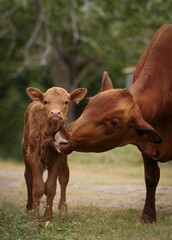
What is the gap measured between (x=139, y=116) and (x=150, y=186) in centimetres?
166

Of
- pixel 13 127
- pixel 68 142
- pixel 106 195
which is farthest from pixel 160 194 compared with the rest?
pixel 13 127

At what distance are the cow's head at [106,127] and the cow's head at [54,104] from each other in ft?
3.37

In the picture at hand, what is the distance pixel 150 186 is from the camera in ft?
25.5

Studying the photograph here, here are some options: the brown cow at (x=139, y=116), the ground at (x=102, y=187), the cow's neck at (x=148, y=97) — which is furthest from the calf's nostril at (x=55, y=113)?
the ground at (x=102, y=187)

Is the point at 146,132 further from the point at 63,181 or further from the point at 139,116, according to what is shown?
the point at 63,181

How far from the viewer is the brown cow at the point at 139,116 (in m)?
6.13

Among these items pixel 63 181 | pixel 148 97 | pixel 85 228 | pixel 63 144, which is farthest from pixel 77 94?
pixel 63 144

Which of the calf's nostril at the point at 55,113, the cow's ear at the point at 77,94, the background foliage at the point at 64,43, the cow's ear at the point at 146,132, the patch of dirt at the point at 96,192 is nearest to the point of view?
the cow's ear at the point at 146,132

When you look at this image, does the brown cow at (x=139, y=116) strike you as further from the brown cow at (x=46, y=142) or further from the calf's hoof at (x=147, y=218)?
the brown cow at (x=46, y=142)

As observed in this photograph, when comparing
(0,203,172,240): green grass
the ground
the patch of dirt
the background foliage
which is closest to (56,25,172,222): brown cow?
(0,203,172,240): green grass

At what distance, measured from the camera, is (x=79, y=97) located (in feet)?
26.1

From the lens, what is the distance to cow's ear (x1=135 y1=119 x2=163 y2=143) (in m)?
6.26

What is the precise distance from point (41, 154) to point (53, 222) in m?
0.81

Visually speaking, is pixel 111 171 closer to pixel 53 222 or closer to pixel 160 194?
pixel 160 194
